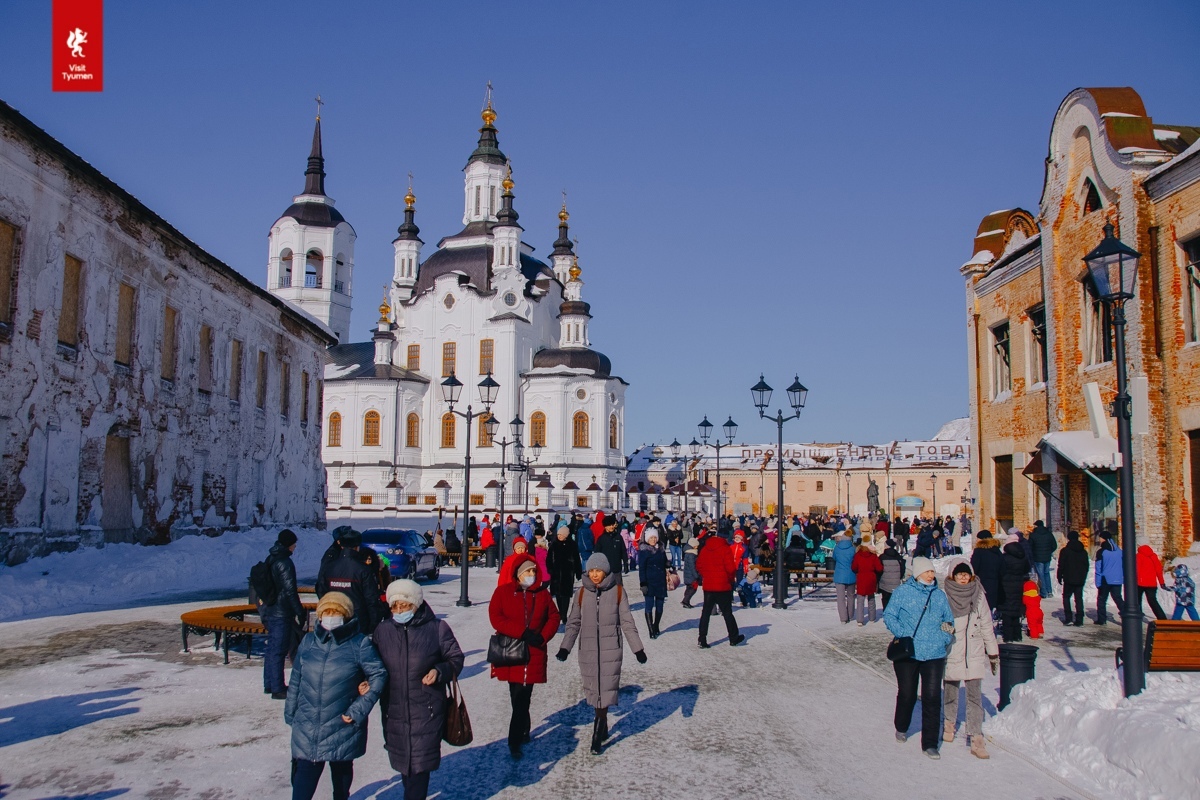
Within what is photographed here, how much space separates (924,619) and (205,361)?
2321cm

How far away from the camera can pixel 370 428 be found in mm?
64625

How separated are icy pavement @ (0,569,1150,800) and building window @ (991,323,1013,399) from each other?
13656 millimetres

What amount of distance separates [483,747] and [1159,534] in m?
14.9

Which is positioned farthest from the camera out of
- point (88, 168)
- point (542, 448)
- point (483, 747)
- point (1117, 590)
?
point (542, 448)

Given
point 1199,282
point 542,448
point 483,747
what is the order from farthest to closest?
point 542,448 → point 1199,282 → point 483,747

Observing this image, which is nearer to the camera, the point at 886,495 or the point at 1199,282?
the point at 1199,282

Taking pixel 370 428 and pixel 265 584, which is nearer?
pixel 265 584

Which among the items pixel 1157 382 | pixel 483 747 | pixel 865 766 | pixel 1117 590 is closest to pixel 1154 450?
pixel 1157 382

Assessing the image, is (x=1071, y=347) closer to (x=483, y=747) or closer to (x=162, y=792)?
(x=483, y=747)

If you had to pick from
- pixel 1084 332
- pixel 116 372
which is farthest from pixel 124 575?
pixel 1084 332

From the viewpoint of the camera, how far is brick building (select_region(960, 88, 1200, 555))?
17625 mm

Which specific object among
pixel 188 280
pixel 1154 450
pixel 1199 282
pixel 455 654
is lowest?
pixel 455 654

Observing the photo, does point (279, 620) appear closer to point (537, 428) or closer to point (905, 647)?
point (905, 647)

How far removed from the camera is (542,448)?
62906mm
